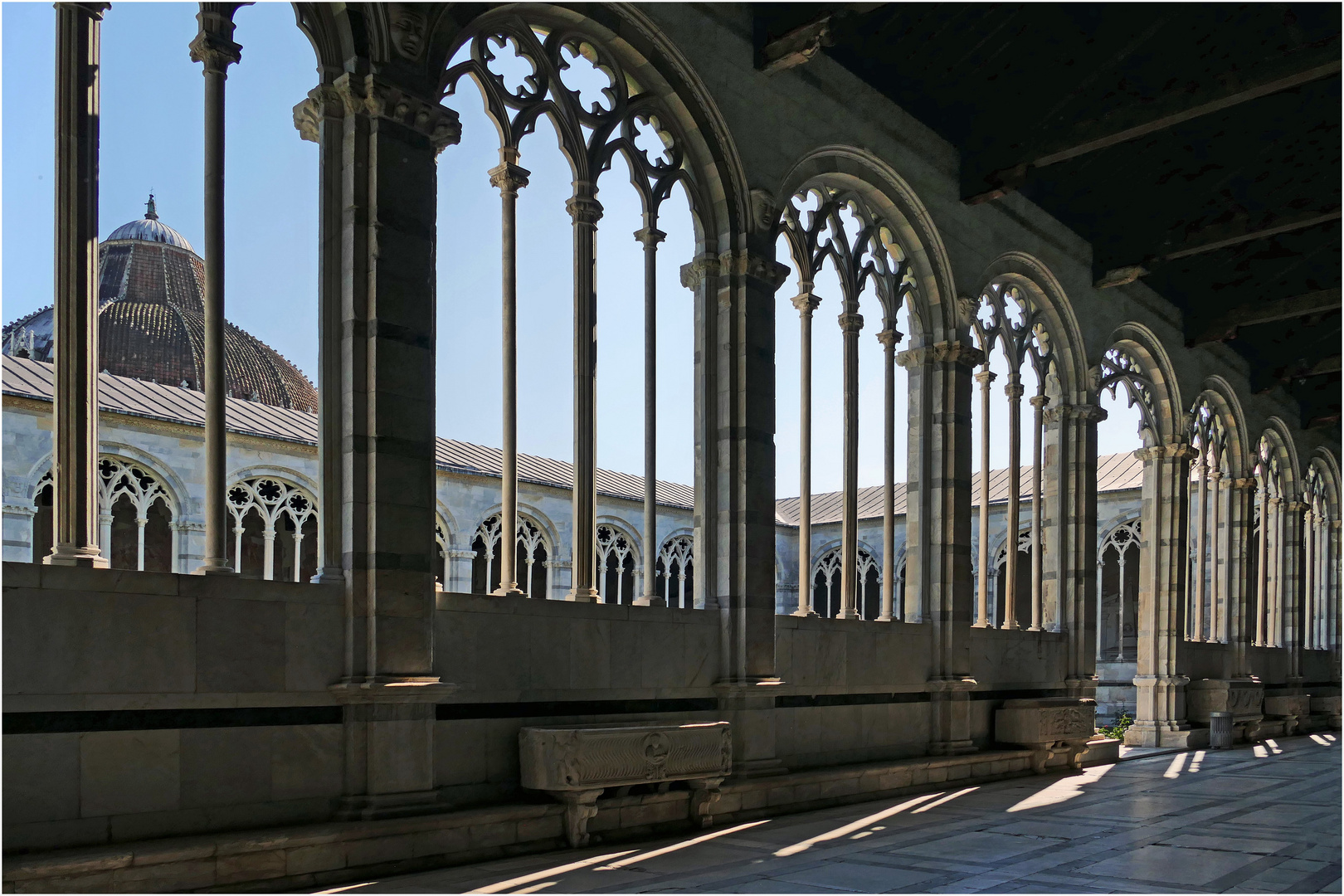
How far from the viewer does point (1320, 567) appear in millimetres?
24875

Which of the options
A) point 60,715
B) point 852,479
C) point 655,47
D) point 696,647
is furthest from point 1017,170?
point 60,715

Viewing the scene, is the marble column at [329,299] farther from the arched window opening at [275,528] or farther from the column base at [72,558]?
the arched window opening at [275,528]

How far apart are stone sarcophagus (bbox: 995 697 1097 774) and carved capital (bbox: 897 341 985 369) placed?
3.90 metres

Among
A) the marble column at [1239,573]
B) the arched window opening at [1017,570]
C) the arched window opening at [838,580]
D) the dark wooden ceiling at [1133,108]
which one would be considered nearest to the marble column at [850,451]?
the dark wooden ceiling at [1133,108]

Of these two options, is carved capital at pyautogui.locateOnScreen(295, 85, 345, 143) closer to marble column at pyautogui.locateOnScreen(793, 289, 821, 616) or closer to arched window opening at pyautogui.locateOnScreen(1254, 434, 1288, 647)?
marble column at pyautogui.locateOnScreen(793, 289, 821, 616)

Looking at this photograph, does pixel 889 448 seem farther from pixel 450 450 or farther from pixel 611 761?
pixel 450 450

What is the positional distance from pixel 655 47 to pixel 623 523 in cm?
1844

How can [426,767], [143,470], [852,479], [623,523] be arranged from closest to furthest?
[426,767] → [852,479] → [143,470] → [623,523]

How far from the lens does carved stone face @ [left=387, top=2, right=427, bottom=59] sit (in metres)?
7.45

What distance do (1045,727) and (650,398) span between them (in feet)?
22.3

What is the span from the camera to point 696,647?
9672 millimetres

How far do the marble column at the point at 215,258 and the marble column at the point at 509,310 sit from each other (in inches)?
78.9

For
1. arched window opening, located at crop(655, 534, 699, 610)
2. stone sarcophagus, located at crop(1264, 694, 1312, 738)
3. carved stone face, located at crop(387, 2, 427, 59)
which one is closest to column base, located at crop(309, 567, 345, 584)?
carved stone face, located at crop(387, 2, 427, 59)

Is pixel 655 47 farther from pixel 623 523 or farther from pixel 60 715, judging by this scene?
pixel 623 523
